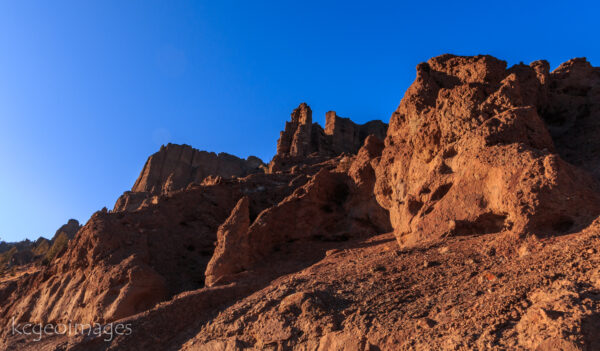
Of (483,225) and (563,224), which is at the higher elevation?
(483,225)

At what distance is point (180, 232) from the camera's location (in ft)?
63.2

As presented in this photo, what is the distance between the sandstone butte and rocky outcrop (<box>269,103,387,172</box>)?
935 inches

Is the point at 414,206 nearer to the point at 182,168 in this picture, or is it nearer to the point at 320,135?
the point at 320,135

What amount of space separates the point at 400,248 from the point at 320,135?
37.8 meters

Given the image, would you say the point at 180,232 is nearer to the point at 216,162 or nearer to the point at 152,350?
the point at 152,350

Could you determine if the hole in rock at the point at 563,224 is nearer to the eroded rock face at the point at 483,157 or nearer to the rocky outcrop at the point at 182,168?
the eroded rock face at the point at 483,157

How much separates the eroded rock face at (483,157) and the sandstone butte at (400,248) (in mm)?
44

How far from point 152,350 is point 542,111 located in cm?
1464

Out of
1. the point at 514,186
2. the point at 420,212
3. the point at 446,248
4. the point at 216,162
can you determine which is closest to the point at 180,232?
the point at 420,212

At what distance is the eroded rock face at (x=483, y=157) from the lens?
851 cm

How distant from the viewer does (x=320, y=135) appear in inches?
1911

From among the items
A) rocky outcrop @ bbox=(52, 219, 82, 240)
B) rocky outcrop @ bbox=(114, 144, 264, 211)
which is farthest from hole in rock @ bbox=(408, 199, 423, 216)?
rocky outcrop @ bbox=(52, 219, 82, 240)

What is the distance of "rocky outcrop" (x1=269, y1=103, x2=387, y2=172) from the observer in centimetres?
4603

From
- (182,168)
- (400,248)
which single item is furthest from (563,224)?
(182,168)
